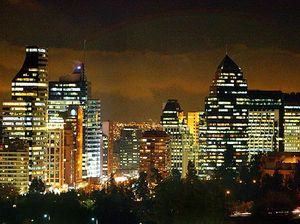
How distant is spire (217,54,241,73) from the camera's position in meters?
39.1

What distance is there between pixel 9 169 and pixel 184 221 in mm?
14805

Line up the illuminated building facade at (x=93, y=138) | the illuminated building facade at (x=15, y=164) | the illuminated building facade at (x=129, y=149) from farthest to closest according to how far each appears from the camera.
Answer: the illuminated building facade at (x=129, y=149) → the illuminated building facade at (x=93, y=138) → the illuminated building facade at (x=15, y=164)

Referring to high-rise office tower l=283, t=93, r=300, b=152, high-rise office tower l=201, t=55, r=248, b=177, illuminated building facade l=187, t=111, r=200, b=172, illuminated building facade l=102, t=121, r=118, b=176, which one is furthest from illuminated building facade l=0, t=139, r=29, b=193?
high-rise office tower l=283, t=93, r=300, b=152

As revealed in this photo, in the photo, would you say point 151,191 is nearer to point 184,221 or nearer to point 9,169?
point 9,169

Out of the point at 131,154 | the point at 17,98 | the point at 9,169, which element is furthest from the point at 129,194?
the point at 131,154

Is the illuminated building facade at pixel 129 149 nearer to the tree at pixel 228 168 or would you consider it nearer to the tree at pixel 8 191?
the tree at pixel 228 168

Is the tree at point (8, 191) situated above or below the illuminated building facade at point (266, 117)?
below

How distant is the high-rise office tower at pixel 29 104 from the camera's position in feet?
107

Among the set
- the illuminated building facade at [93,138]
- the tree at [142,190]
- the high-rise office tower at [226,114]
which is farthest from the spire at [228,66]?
the tree at [142,190]

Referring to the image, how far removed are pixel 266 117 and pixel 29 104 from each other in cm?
1085

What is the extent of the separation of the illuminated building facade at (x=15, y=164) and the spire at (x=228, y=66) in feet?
→ 33.9

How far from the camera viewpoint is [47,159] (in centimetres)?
3189

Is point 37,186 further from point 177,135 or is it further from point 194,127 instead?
point 194,127

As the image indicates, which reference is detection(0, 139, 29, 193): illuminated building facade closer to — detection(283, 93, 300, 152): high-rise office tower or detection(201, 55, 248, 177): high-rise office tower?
detection(201, 55, 248, 177): high-rise office tower
